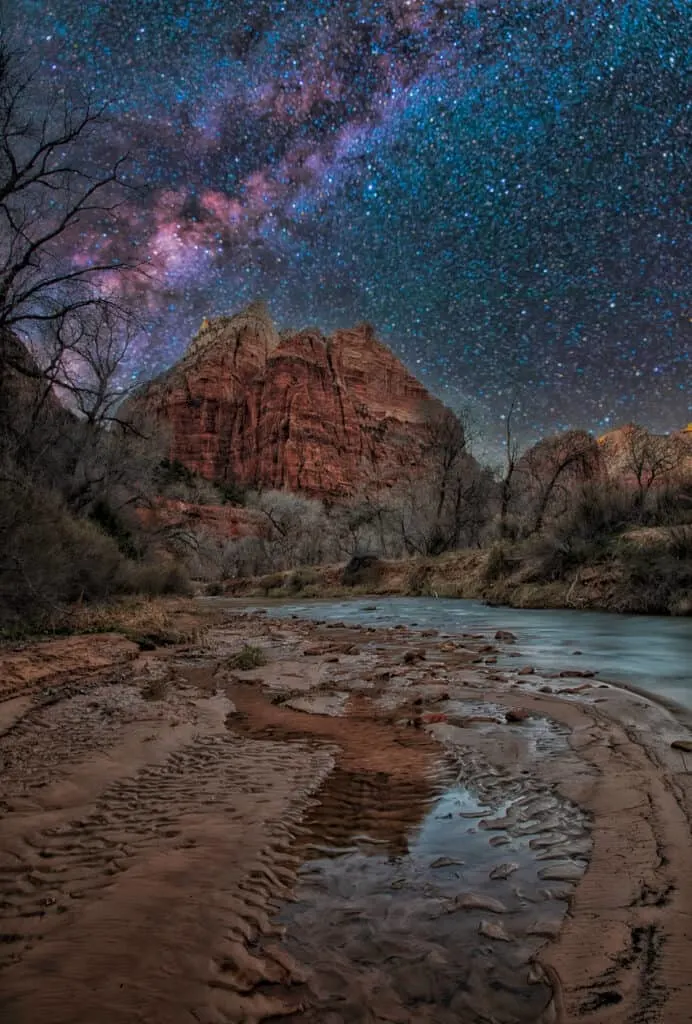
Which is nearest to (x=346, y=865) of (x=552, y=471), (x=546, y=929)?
(x=546, y=929)

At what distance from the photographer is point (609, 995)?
4.75 feet

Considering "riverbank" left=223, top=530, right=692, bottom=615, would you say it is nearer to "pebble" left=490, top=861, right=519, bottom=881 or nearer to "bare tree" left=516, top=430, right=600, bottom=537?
"bare tree" left=516, top=430, right=600, bottom=537

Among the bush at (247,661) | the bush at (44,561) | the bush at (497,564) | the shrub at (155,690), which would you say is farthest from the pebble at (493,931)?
the bush at (497,564)

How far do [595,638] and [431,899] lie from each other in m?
8.72

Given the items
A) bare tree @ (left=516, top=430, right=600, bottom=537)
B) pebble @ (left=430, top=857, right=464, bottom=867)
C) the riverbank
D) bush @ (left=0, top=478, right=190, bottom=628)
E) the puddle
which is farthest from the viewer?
bare tree @ (left=516, top=430, right=600, bottom=537)

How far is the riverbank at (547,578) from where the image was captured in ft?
43.1

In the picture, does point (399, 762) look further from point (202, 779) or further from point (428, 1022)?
point (428, 1022)

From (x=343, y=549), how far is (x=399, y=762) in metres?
53.1

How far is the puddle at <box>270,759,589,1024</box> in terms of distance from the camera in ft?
4.90

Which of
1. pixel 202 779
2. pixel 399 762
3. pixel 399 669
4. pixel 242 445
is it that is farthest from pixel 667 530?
pixel 242 445

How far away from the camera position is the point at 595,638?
31.4ft

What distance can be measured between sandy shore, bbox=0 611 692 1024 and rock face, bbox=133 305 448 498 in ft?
352

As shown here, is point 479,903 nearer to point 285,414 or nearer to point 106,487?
point 106,487

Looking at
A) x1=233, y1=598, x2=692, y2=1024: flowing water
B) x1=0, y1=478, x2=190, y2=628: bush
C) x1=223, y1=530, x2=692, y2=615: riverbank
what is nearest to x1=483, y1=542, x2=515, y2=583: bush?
x1=223, y1=530, x2=692, y2=615: riverbank
